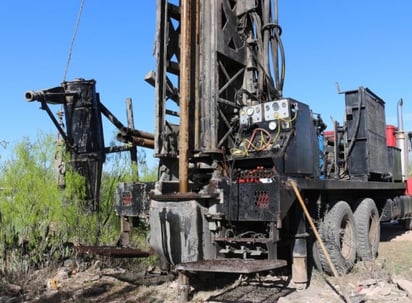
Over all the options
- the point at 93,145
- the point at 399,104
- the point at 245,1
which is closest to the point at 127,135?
the point at 93,145

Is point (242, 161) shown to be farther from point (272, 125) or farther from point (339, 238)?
point (339, 238)

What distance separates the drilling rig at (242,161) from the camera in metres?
5.70

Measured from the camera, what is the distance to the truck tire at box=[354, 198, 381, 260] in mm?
8047

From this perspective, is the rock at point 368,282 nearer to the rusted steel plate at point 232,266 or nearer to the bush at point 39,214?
the rusted steel plate at point 232,266

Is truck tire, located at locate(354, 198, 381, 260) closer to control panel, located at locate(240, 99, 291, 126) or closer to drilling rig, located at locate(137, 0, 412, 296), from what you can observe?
drilling rig, located at locate(137, 0, 412, 296)

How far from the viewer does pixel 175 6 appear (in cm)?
721

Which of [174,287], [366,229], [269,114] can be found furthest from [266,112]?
[366,229]

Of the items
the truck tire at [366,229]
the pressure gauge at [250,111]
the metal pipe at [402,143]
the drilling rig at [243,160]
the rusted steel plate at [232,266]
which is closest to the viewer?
the rusted steel plate at [232,266]

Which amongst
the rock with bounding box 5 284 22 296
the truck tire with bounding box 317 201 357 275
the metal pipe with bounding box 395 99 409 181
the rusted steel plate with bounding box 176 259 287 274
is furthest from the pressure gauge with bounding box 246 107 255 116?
the metal pipe with bounding box 395 99 409 181

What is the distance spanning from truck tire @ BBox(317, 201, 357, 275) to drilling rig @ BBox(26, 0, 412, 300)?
18mm

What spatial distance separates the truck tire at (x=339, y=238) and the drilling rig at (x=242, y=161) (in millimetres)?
18

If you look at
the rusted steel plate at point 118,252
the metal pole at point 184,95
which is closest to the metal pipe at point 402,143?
the metal pole at point 184,95

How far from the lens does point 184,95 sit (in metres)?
6.18

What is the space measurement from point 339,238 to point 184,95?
3300mm
